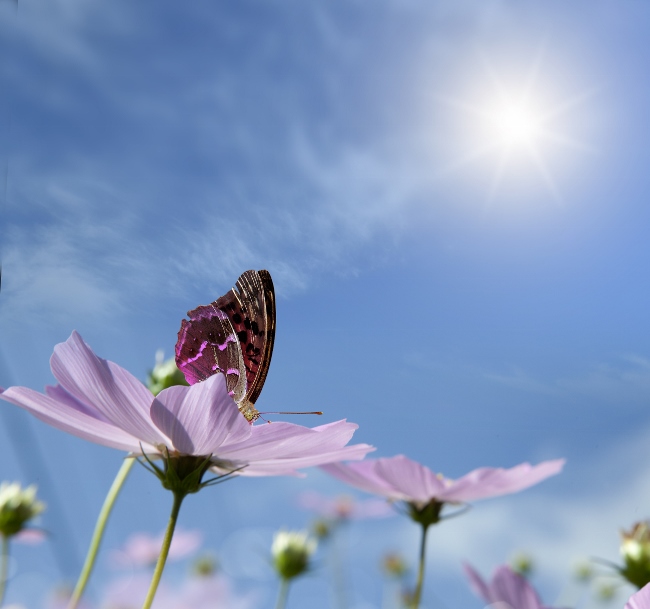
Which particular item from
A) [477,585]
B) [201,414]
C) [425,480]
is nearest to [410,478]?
[425,480]

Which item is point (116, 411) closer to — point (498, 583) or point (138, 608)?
point (138, 608)

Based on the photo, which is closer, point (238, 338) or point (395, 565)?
point (238, 338)

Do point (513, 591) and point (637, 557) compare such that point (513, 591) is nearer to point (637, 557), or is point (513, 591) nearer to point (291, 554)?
point (637, 557)

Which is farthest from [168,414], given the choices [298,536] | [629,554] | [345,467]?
[298,536]

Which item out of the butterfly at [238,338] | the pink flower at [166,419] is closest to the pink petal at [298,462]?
the pink flower at [166,419]

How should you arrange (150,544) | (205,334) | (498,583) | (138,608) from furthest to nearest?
(150,544), (205,334), (498,583), (138,608)

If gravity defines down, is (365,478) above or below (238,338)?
below
